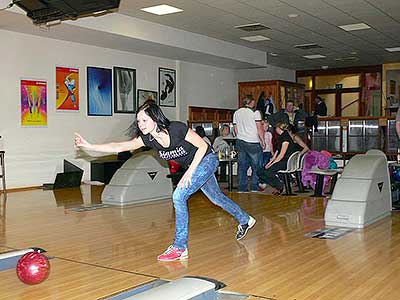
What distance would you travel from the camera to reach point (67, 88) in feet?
33.0

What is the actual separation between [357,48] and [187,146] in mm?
10243

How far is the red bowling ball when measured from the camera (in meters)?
3.35

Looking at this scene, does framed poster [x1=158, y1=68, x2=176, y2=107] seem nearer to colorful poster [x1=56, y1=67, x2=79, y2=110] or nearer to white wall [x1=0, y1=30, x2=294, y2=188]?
white wall [x1=0, y1=30, x2=294, y2=188]

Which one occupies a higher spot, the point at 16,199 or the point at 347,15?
the point at 347,15

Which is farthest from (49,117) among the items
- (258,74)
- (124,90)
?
(258,74)

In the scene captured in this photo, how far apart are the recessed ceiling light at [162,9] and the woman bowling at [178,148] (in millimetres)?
4951

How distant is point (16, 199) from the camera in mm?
7883

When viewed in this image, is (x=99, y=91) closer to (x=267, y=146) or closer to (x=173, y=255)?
(x=267, y=146)

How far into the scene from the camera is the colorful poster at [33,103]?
9289 millimetres

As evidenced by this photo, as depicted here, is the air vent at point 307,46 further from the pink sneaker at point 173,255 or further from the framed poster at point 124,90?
the pink sneaker at point 173,255

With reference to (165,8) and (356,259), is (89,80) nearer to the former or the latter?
(165,8)

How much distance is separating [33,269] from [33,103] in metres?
6.58

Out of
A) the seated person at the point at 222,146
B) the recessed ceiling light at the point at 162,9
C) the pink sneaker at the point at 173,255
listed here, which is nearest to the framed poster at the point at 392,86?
the seated person at the point at 222,146

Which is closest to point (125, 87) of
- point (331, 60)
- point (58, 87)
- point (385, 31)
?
point (58, 87)
